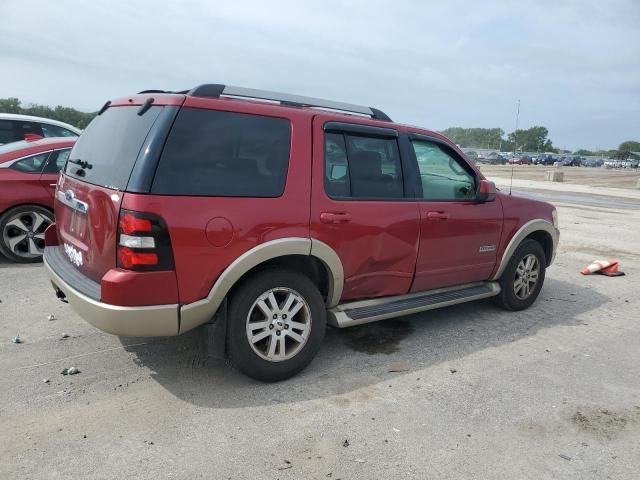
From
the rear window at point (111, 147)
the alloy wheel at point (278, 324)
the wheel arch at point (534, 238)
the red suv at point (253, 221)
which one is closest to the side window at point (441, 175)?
the red suv at point (253, 221)

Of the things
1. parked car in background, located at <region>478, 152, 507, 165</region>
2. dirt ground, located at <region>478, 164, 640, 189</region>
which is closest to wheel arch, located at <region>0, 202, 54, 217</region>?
dirt ground, located at <region>478, 164, 640, 189</region>

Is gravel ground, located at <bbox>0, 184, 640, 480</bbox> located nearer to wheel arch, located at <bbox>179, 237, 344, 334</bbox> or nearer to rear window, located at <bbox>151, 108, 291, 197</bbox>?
wheel arch, located at <bbox>179, 237, 344, 334</bbox>

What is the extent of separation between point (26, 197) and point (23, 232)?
45 cm

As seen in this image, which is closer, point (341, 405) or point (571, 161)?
point (341, 405)

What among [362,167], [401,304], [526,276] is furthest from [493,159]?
[362,167]

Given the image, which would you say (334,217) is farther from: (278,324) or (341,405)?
(341,405)

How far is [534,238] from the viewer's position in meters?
5.62

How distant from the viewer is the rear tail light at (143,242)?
2955 mm

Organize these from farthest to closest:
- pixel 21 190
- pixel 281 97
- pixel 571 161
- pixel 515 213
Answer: pixel 571 161, pixel 21 190, pixel 515 213, pixel 281 97

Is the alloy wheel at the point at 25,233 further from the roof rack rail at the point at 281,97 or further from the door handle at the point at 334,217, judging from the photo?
the door handle at the point at 334,217

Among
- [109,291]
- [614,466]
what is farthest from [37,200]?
[614,466]

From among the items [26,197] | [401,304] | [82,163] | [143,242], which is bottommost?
[401,304]

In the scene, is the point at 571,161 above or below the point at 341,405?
above

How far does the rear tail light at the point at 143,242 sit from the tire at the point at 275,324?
0.61 meters
